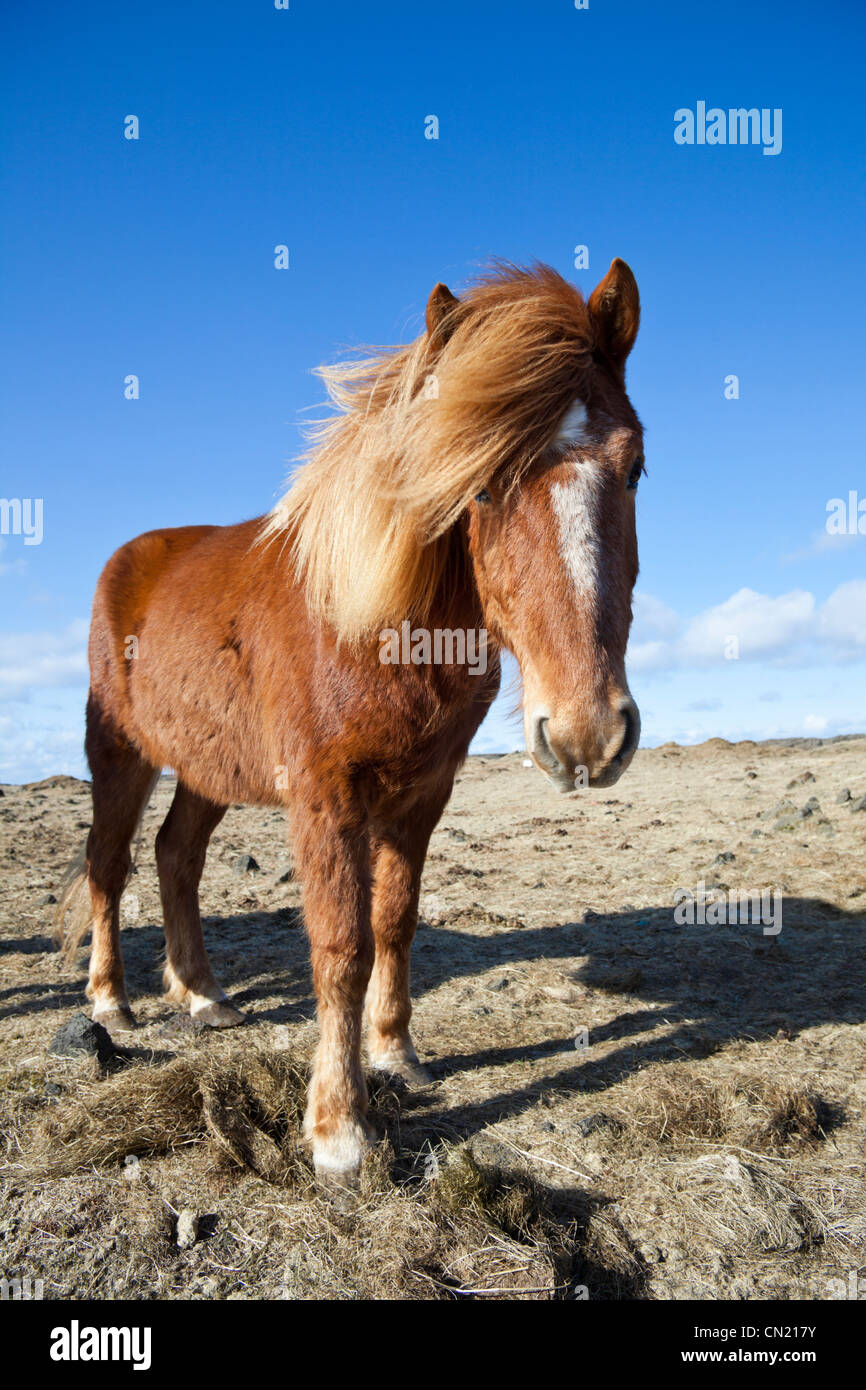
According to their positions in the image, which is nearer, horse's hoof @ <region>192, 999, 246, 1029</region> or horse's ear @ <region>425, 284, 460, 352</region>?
horse's ear @ <region>425, 284, 460, 352</region>

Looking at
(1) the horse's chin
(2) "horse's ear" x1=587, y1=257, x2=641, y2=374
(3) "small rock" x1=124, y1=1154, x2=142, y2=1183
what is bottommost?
(3) "small rock" x1=124, y1=1154, x2=142, y2=1183

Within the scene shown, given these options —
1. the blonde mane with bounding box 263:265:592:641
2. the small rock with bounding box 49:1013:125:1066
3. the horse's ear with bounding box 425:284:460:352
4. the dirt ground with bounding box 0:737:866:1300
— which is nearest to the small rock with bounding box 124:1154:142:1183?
the dirt ground with bounding box 0:737:866:1300

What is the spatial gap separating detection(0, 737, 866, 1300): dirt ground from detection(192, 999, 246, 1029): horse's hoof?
0.11 m

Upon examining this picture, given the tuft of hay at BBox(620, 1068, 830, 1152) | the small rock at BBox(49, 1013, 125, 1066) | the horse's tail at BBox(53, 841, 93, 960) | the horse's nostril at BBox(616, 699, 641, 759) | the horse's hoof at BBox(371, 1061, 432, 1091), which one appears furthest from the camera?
the horse's tail at BBox(53, 841, 93, 960)

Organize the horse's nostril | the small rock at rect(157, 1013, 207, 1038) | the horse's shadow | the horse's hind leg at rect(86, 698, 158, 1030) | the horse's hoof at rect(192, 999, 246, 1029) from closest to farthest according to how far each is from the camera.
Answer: the horse's nostril < the horse's shadow < the small rock at rect(157, 1013, 207, 1038) < the horse's hoof at rect(192, 999, 246, 1029) < the horse's hind leg at rect(86, 698, 158, 1030)

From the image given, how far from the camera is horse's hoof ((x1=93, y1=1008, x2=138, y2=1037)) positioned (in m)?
4.88

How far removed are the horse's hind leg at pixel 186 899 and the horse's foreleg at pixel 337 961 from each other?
1.91 metres

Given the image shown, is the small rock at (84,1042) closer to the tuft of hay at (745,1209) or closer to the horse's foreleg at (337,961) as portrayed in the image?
the horse's foreleg at (337,961)

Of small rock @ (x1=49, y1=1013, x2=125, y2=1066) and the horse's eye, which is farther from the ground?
the horse's eye

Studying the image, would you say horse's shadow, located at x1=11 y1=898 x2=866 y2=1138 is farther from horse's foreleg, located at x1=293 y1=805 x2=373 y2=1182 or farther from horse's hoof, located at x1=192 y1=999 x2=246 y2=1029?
horse's foreleg, located at x1=293 y1=805 x2=373 y2=1182
